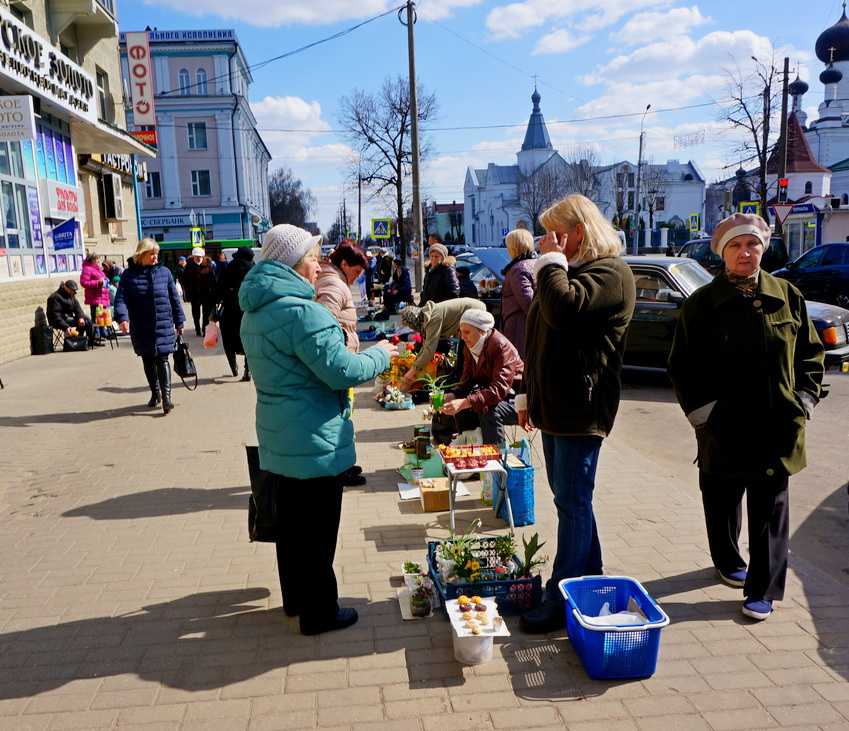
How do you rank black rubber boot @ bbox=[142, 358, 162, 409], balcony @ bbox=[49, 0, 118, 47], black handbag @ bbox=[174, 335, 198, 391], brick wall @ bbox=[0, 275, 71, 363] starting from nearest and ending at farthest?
black rubber boot @ bbox=[142, 358, 162, 409], black handbag @ bbox=[174, 335, 198, 391], brick wall @ bbox=[0, 275, 71, 363], balcony @ bbox=[49, 0, 118, 47]

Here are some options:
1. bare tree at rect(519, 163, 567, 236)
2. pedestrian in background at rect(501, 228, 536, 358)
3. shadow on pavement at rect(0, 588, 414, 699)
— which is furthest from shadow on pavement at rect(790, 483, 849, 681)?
bare tree at rect(519, 163, 567, 236)

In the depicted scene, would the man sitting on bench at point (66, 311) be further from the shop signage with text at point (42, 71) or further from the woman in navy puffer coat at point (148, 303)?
the woman in navy puffer coat at point (148, 303)

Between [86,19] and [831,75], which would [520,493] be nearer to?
[86,19]

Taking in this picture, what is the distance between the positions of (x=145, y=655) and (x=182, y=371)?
19.4ft

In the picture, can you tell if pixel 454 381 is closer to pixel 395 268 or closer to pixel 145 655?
pixel 145 655

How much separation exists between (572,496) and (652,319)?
23.1ft

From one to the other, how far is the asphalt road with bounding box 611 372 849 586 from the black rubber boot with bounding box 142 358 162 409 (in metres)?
5.34

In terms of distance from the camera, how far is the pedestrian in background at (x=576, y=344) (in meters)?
3.20

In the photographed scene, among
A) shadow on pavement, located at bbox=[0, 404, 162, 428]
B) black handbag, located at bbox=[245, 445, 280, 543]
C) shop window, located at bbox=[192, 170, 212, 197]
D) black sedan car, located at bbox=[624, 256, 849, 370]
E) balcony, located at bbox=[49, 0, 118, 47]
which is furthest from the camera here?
shop window, located at bbox=[192, 170, 212, 197]

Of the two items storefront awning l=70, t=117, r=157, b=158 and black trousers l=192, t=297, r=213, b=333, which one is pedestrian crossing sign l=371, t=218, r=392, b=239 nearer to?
storefront awning l=70, t=117, r=157, b=158

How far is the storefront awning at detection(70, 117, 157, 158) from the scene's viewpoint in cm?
1816

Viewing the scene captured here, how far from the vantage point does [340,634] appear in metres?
3.58

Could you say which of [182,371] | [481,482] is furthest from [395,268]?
[481,482]

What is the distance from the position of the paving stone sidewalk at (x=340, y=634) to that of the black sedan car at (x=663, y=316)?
392cm
